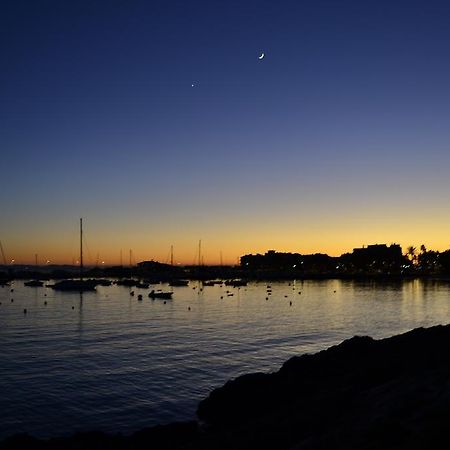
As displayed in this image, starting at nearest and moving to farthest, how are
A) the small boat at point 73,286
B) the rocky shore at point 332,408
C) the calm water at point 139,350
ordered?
the rocky shore at point 332,408 → the calm water at point 139,350 → the small boat at point 73,286

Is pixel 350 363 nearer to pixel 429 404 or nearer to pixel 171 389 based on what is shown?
pixel 171 389

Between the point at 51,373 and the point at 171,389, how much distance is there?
1015cm

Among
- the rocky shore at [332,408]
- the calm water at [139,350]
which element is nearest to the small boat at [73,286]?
the calm water at [139,350]

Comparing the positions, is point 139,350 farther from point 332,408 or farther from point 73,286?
point 73,286

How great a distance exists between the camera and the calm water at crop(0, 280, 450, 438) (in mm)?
26438

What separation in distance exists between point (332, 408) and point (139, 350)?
3023 cm

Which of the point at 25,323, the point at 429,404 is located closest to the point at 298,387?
the point at 429,404

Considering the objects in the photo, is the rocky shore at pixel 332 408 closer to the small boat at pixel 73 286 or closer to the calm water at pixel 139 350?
the calm water at pixel 139 350

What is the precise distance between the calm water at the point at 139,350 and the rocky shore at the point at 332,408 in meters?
3.51

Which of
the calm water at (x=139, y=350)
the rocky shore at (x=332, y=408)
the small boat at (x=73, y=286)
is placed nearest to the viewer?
the rocky shore at (x=332, y=408)

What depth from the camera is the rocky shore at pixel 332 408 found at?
1210cm

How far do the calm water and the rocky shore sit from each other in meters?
3.51

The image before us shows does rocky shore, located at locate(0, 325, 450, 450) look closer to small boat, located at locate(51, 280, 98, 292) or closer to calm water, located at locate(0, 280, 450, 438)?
calm water, located at locate(0, 280, 450, 438)

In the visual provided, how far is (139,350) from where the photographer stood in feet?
146
